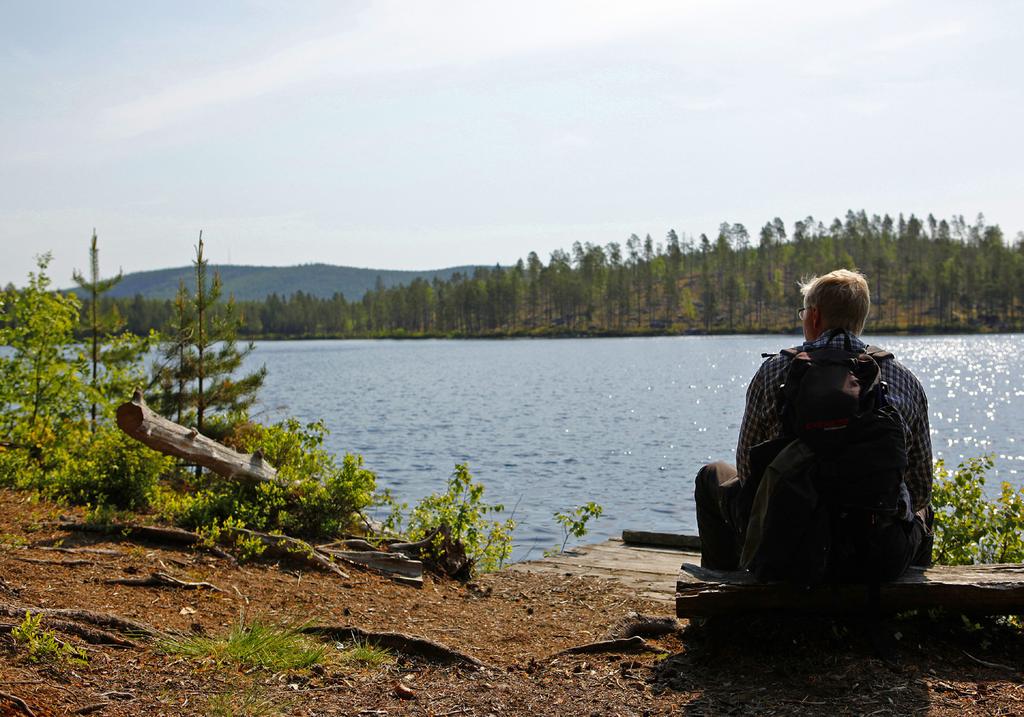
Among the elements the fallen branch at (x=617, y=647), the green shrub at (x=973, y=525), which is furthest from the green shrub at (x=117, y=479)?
the green shrub at (x=973, y=525)

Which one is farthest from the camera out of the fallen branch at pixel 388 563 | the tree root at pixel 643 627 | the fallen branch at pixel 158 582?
the fallen branch at pixel 388 563

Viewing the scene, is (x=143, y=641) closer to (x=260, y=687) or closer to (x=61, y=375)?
(x=260, y=687)

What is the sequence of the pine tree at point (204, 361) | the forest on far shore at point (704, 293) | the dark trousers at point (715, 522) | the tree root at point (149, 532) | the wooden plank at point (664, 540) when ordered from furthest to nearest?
the forest on far shore at point (704, 293) < the pine tree at point (204, 361) < the wooden plank at point (664, 540) < the tree root at point (149, 532) < the dark trousers at point (715, 522)

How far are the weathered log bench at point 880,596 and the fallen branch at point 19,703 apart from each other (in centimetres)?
306

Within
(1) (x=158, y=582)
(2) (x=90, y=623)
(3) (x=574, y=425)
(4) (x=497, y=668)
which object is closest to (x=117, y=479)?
(1) (x=158, y=582)

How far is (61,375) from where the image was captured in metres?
11.1

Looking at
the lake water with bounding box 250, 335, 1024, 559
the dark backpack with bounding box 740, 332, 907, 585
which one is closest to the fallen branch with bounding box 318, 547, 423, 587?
the dark backpack with bounding box 740, 332, 907, 585

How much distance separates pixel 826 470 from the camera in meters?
4.07

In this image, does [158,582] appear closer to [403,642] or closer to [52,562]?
[52,562]

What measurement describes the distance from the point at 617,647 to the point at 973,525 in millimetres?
2970

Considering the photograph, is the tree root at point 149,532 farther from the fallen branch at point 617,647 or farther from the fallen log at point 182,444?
the fallen branch at point 617,647

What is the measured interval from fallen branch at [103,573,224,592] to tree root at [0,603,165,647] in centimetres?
94

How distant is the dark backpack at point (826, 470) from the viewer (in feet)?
13.3

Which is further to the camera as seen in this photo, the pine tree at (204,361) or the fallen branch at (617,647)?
the pine tree at (204,361)
